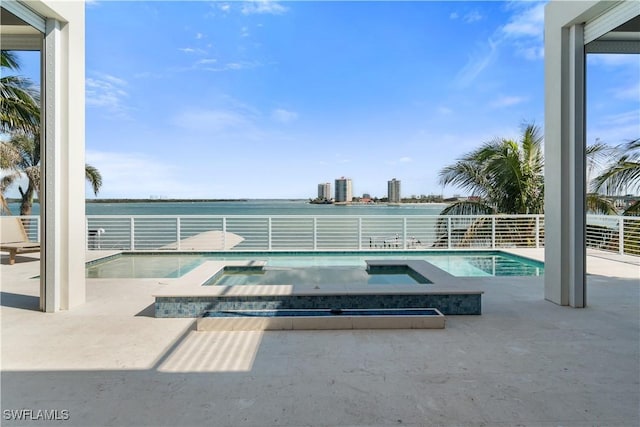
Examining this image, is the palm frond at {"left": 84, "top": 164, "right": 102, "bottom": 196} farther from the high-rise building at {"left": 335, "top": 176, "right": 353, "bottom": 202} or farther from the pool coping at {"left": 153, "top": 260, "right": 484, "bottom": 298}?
the high-rise building at {"left": 335, "top": 176, "right": 353, "bottom": 202}

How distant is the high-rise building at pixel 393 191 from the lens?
24.0m

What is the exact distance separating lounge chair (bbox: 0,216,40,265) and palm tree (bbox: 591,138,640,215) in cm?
1164

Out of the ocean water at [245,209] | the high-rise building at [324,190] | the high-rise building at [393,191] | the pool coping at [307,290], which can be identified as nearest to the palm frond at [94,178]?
the pool coping at [307,290]

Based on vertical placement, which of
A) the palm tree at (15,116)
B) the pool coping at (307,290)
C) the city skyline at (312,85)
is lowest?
the pool coping at (307,290)

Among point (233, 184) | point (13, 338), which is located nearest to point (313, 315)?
point (13, 338)

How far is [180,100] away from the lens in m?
16.8

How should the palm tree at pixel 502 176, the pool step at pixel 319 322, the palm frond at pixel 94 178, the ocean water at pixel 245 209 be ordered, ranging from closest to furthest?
the pool step at pixel 319 322 < the palm tree at pixel 502 176 < the palm frond at pixel 94 178 < the ocean water at pixel 245 209

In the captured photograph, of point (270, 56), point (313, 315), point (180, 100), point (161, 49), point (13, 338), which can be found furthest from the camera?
point (180, 100)

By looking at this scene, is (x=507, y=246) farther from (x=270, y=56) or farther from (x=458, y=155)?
(x=270, y=56)

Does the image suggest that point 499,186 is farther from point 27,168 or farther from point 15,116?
point 27,168

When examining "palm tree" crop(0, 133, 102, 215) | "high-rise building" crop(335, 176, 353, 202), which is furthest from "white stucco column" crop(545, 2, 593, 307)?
"high-rise building" crop(335, 176, 353, 202)

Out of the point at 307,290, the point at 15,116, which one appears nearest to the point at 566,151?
the point at 307,290

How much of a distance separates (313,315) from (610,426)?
2.12 meters

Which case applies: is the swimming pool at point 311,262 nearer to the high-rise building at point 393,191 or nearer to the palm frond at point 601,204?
the palm frond at point 601,204
